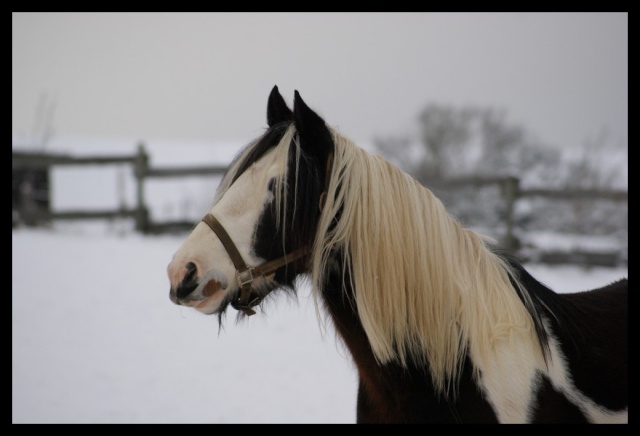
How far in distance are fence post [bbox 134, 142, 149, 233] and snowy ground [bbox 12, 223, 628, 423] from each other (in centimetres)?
204

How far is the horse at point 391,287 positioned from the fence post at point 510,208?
283 inches

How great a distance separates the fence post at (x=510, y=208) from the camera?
29.1 ft

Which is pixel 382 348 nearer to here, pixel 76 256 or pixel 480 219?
pixel 76 256

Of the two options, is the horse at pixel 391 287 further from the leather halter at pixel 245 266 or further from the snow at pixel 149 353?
the snow at pixel 149 353

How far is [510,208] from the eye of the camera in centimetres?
891

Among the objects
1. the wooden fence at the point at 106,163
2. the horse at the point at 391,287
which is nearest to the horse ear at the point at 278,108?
the horse at the point at 391,287

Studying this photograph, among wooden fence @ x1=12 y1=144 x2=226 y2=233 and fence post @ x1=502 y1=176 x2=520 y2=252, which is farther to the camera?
wooden fence @ x1=12 y1=144 x2=226 y2=233

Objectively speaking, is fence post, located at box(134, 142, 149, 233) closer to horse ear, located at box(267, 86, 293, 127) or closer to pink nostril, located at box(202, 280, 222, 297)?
horse ear, located at box(267, 86, 293, 127)

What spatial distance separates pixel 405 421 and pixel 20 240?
9682 mm

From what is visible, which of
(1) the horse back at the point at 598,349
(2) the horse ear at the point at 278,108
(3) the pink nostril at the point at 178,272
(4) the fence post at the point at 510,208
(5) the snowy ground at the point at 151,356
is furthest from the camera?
(4) the fence post at the point at 510,208

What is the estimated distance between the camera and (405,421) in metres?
1.85

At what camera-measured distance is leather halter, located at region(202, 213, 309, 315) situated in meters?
1.83

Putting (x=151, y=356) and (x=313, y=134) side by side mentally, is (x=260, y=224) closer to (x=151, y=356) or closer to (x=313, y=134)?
(x=313, y=134)

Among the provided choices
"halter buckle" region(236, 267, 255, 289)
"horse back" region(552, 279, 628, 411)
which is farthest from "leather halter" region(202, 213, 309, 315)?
"horse back" region(552, 279, 628, 411)
